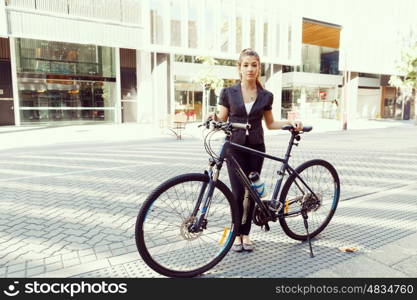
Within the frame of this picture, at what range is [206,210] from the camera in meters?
2.96

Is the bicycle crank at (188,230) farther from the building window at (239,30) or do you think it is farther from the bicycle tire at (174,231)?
the building window at (239,30)

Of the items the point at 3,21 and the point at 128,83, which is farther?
the point at 128,83

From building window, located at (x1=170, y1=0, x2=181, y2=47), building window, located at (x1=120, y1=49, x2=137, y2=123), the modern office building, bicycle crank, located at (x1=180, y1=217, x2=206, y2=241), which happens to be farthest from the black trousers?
building window, located at (x1=120, y1=49, x2=137, y2=123)

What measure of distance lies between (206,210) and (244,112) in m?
1.02

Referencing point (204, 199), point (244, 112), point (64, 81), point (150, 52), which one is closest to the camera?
point (204, 199)

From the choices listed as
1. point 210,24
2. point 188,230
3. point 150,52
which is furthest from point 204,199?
point 210,24

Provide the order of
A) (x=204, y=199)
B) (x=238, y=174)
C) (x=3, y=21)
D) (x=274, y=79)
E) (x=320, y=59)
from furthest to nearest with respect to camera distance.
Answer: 1. (x=320, y=59)
2. (x=274, y=79)
3. (x=3, y=21)
4. (x=238, y=174)
5. (x=204, y=199)

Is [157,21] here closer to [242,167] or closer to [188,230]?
[242,167]

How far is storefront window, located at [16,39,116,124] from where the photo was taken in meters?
20.4

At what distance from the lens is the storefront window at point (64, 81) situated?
66.9 ft

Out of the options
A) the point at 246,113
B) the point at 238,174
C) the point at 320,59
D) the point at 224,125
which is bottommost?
the point at 238,174

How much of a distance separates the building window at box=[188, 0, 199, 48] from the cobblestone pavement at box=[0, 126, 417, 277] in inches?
663

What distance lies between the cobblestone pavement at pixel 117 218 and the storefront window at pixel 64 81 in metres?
13.3

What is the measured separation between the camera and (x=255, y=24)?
1064 inches
